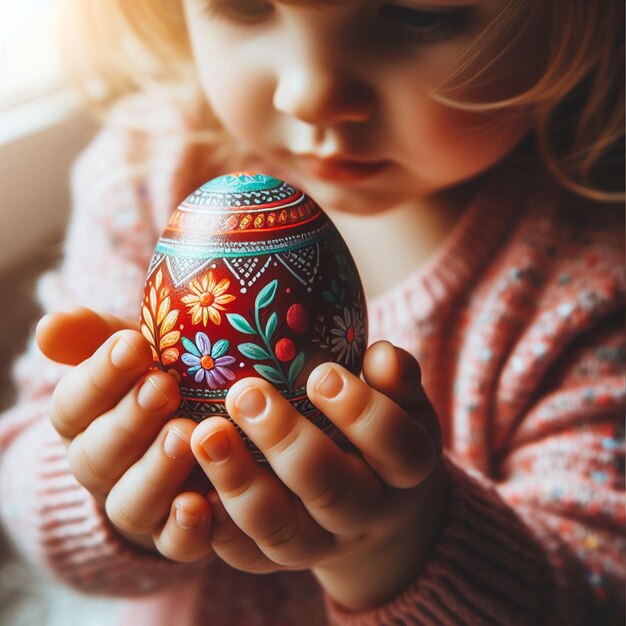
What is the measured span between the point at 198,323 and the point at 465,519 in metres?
0.30

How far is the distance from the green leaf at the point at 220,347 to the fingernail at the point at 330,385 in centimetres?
6

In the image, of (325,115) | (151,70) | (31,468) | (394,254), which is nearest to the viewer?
(325,115)

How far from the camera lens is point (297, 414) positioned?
1.45 feet

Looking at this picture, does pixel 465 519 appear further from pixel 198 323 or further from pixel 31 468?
pixel 31 468

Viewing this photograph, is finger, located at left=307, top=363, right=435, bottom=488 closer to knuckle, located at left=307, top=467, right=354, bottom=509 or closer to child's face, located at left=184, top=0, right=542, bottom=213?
knuckle, located at left=307, top=467, right=354, bottom=509

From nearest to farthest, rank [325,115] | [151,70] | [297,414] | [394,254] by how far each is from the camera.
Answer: [297,414]
[325,115]
[394,254]
[151,70]

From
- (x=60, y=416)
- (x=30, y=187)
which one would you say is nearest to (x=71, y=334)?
(x=60, y=416)

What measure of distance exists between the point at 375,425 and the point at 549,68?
0.36 metres

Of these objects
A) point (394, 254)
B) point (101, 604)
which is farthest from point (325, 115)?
point (101, 604)

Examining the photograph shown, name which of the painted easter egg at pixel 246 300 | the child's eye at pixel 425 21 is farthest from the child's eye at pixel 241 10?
the painted easter egg at pixel 246 300

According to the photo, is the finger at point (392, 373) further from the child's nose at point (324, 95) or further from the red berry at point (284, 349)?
the child's nose at point (324, 95)

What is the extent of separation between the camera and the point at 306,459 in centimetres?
44

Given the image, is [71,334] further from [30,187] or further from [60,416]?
[30,187]

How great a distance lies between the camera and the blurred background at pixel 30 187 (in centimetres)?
94
